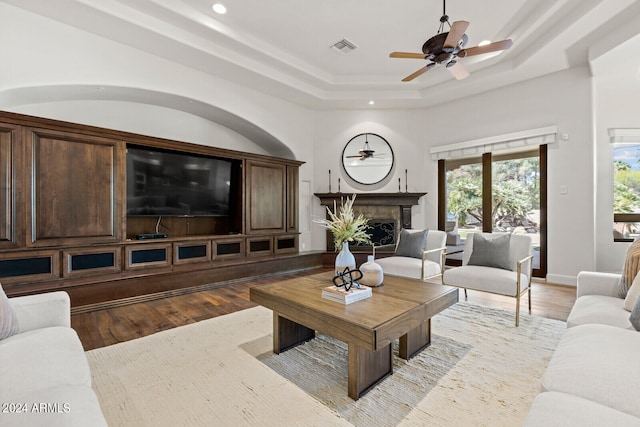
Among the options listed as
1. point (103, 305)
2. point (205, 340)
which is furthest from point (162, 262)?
point (205, 340)

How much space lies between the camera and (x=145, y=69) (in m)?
3.85

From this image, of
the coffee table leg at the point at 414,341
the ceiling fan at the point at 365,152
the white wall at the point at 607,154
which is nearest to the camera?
the coffee table leg at the point at 414,341

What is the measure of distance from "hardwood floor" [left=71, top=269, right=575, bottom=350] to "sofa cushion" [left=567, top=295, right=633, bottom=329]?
1114 millimetres

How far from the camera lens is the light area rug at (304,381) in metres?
1.54

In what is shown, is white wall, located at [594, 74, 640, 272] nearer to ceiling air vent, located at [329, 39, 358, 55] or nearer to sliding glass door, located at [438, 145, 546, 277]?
sliding glass door, located at [438, 145, 546, 277]

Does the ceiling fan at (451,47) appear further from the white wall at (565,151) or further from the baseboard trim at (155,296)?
the baseboard trim at (155,296)

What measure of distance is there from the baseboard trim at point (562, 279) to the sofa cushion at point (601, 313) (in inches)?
107

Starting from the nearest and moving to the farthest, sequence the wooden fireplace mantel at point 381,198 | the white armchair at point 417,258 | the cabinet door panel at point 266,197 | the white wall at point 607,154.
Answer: the white armchair at point 417,258, the white wall at point 607,154, the cabinet door panel at point 266,197, the wooden fireplace mantel at point 381,198

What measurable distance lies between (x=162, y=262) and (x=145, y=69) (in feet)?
8.20

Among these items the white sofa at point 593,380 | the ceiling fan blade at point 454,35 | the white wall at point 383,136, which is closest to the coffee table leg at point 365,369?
the white sofa at point 593,380

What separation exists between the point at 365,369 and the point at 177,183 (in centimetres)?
375

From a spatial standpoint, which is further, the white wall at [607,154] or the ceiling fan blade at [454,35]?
the white wall at [607,154]

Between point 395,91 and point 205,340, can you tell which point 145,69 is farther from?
point 395,91

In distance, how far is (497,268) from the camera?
3.10 meters
